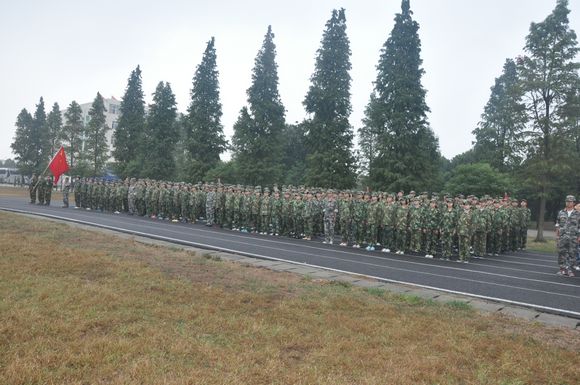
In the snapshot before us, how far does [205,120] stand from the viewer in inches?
1588

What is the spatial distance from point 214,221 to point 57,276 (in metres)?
15.6

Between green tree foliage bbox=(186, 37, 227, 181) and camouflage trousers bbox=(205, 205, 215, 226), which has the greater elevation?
green tree foliage bbox=(186, 37, 227, 181)

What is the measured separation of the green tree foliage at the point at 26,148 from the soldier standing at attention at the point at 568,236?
2761 inches

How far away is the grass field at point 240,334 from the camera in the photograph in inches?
169

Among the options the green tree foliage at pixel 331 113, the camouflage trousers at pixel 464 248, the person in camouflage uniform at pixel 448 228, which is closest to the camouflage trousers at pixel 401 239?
the person in camouflage uniform at pixel 448 228

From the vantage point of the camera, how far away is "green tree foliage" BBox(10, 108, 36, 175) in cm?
6756

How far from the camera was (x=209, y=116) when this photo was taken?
40.8m

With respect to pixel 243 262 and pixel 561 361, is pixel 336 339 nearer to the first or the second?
pixel 561 361

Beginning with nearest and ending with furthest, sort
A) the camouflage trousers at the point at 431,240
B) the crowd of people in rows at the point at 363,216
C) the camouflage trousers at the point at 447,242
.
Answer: the camouflage trousers at the point at 447,242 → the crowd of people in rows at the point at 363,216 → the camouflage trousers at the point at 431,240

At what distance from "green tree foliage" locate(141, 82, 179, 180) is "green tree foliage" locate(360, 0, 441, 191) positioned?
22458mm

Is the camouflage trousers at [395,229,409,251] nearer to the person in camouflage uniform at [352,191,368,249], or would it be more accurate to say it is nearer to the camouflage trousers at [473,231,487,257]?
the person in camouflage uniform at [352,191,368,249]

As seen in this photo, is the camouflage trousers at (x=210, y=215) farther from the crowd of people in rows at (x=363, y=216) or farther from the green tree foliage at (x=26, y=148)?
the green tree foliage at (x=26, y=148)

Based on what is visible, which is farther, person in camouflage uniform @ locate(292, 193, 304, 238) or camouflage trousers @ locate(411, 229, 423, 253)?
person in camouflage uniform @ locate(292, 193, 304, 238)

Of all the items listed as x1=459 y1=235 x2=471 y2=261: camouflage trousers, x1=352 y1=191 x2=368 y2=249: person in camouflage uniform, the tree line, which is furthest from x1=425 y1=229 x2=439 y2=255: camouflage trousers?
the tree line
